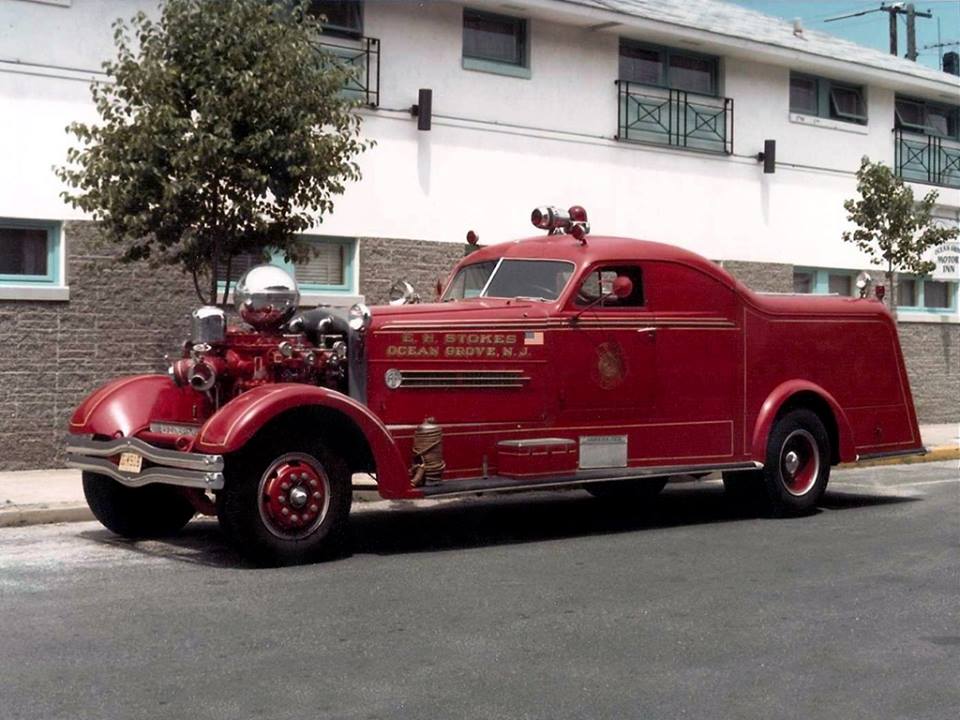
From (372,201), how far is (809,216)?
867 centimetres

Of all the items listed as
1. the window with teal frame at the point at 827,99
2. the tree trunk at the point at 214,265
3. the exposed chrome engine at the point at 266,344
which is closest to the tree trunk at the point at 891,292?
the window with teal frame at the point at 827,99

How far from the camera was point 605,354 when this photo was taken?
1083 centimetres

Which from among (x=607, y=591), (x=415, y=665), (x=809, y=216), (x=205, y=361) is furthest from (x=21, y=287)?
(x=809, y=216)

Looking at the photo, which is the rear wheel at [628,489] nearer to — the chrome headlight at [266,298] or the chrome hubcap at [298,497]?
the chrome headlight at [266,298]

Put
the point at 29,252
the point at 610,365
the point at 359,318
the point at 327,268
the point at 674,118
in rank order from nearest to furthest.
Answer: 1. the point at 359,318
2. the point at 610,365
3. the point at 29,252
4. the point at 327,268
5. the point at 674,118

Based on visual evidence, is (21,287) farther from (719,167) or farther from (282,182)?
(719,167)

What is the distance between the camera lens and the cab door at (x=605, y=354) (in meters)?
10.6

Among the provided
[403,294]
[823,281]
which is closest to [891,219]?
[823,281]

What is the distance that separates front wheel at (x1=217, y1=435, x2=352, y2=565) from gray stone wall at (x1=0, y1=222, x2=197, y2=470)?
589cm

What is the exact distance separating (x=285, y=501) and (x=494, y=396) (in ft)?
6.27

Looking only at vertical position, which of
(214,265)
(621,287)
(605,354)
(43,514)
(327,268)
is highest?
(327,268)

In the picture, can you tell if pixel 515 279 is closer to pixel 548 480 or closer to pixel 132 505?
pixel 548 480

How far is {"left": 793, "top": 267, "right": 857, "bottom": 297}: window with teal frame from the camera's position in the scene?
75.6 ft

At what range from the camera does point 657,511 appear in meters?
12.6
